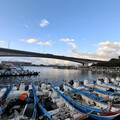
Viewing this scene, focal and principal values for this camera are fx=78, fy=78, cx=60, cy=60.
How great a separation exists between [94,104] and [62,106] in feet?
12.6

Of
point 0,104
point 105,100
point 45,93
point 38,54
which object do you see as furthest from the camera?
point 38,54

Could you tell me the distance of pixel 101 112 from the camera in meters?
6.84

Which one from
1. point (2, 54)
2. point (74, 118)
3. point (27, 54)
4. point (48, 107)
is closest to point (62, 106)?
point (48, 107)

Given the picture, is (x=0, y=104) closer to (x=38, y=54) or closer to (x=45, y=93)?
(x=45, y=93)

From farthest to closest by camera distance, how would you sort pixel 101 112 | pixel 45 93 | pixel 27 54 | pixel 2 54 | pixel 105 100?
pixel 27 54 < pixel 2 54 < pixel 45 93 < pixel 105 100 < pixel 101 112

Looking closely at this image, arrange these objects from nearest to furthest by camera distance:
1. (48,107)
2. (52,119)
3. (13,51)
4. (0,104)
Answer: (52,119)
(0,104)
(48,107)
(13,51)

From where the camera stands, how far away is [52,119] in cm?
614

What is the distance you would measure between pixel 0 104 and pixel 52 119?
6178 mm

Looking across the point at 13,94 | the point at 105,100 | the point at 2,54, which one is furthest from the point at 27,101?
the point at 2,54

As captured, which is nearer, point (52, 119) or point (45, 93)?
point (52, 119)

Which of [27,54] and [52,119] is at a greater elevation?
[27,54]

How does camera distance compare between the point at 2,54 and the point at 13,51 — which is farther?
A: the point at 13,51

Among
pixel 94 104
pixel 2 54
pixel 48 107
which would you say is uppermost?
pixel 2 54

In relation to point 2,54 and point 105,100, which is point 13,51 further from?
point 105,100
